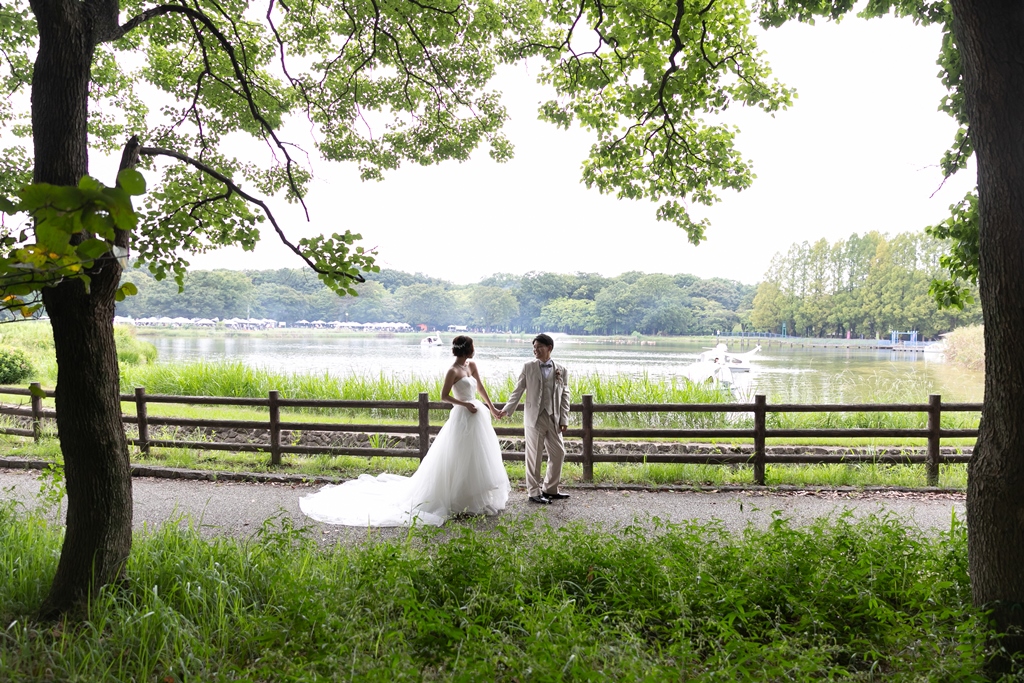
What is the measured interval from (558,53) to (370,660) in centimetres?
616

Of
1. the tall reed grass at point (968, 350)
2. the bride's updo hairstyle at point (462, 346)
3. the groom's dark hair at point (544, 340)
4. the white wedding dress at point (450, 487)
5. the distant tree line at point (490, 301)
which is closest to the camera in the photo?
the white wedding dress at point (450, 487)

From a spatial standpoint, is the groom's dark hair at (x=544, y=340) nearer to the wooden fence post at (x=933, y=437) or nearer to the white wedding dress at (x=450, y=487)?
the white wedding dress at (x=450, y=487)

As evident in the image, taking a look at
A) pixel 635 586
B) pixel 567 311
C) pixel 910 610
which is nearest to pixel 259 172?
pixel 635 586

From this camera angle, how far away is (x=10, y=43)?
8.32 metres

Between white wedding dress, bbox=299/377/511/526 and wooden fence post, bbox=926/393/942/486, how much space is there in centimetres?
530

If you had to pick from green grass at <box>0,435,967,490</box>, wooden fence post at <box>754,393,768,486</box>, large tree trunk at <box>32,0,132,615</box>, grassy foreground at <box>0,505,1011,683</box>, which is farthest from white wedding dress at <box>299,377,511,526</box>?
wooden fence post at <box>754,393,768,486</box>

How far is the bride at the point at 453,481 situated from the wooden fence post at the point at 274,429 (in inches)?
75.0

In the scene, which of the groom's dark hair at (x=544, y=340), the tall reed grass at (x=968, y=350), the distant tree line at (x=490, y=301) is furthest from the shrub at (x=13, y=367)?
the distant tree line at (x=490, y=301)

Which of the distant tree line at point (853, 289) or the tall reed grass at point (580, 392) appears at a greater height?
the distant tree line at point (853, 289)

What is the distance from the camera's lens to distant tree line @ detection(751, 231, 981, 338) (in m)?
56.4

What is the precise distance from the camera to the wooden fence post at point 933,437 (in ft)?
24.4

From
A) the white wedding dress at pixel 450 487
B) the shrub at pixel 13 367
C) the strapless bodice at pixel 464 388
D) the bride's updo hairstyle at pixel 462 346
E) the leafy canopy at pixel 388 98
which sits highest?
the leafy canopy at pixel 388 98

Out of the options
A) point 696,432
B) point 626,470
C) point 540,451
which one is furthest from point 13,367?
point 696,432

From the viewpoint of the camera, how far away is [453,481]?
5969mm
